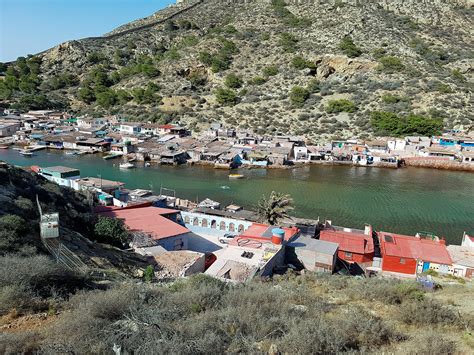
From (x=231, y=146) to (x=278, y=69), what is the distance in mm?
24086

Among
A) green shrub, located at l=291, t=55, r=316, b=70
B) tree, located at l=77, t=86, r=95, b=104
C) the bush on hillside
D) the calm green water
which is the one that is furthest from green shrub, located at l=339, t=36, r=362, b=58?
the bush on hillside

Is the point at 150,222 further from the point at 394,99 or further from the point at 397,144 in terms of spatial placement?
the point at 394,99

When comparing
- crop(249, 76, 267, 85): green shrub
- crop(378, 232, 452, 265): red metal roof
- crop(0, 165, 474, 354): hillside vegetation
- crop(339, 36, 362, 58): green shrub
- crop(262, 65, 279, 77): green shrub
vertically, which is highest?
crop(339, 36, 362, 58): green shrub

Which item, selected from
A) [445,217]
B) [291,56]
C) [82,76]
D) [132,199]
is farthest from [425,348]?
[82,76]

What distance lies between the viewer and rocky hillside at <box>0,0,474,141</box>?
5041 cm

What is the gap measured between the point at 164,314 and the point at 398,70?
2296 inches

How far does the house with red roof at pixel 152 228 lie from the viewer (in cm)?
1495

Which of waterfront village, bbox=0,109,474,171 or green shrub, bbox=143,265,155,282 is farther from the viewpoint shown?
waterfront village, bbox=0,109,474,171

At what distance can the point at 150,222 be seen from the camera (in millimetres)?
17031

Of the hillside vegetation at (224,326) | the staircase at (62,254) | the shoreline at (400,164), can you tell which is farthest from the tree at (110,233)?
the shoreline at (400,164)

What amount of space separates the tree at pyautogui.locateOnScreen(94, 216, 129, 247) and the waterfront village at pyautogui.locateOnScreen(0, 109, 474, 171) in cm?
2365

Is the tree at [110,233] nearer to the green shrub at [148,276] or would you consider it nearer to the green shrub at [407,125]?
the green shrub at [148,276]

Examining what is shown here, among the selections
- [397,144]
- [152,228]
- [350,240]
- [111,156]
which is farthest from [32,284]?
[397,144]

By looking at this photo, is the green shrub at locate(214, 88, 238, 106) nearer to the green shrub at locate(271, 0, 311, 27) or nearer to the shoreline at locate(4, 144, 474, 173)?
the shoreline at locate(4, 144, 474, 173)
